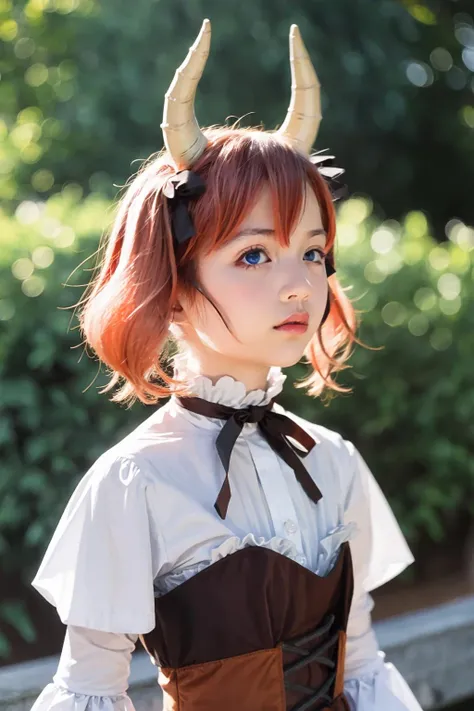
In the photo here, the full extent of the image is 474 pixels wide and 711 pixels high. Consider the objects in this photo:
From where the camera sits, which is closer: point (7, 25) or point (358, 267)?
point (358, 267)

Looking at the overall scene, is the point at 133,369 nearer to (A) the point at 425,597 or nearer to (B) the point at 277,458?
(B) the point at 277,458

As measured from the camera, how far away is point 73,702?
143 cm

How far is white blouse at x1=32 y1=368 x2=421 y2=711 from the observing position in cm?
145

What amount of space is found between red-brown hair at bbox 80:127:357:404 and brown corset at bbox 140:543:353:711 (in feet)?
1.26

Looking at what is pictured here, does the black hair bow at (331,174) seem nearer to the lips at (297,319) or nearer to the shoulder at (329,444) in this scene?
the lips at (297,319)

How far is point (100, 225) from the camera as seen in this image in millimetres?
3244

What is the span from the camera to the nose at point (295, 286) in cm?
150

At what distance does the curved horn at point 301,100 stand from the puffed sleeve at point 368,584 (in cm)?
71

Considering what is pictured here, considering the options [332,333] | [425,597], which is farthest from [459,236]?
[332,333]

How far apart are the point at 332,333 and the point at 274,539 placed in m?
0.59

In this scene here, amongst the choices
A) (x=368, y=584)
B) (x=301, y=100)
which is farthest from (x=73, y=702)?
(x=301, y=100)

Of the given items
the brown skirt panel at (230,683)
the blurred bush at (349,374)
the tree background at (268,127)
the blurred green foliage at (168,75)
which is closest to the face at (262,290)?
the brown skirt panel at (230,683)

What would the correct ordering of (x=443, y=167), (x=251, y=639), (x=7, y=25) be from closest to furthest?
Result: (x=251, y=639) < (x=7, y=25) < (x=443, y=167)

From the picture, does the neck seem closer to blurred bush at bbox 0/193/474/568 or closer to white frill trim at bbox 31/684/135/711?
white frill trim at bbox 31/684/135/711
